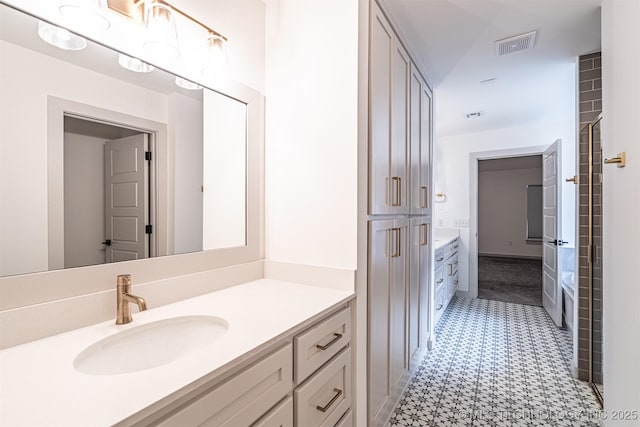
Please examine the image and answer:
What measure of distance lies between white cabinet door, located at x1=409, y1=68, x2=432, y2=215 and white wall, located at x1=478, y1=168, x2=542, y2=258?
631 cm

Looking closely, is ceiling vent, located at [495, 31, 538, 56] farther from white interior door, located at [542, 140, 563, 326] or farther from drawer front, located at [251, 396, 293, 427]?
drawer front, located at [251, 396, 293, 427]

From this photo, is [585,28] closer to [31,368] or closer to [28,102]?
[28,102]

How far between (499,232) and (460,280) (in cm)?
444

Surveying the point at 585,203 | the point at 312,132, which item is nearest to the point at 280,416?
the point at 312,132

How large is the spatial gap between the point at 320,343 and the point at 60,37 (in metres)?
1.32

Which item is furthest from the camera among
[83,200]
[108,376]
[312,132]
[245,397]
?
[312,132]

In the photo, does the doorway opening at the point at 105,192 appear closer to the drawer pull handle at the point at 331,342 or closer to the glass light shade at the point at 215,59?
the glass light shade at the point at 215,59

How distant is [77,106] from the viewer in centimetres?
100

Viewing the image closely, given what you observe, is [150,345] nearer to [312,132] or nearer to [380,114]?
[312,132]

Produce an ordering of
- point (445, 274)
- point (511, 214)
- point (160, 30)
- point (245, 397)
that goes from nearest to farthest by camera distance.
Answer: point (245, 397) → point (160, 30) → point (445, 274) → point (511, 214)

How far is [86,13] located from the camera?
3.15 ft

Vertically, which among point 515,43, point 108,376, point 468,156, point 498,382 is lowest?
point 498,382

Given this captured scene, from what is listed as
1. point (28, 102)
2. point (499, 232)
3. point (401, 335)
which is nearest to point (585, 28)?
point (401, 335)

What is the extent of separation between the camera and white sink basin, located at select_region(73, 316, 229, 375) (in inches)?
33.7
